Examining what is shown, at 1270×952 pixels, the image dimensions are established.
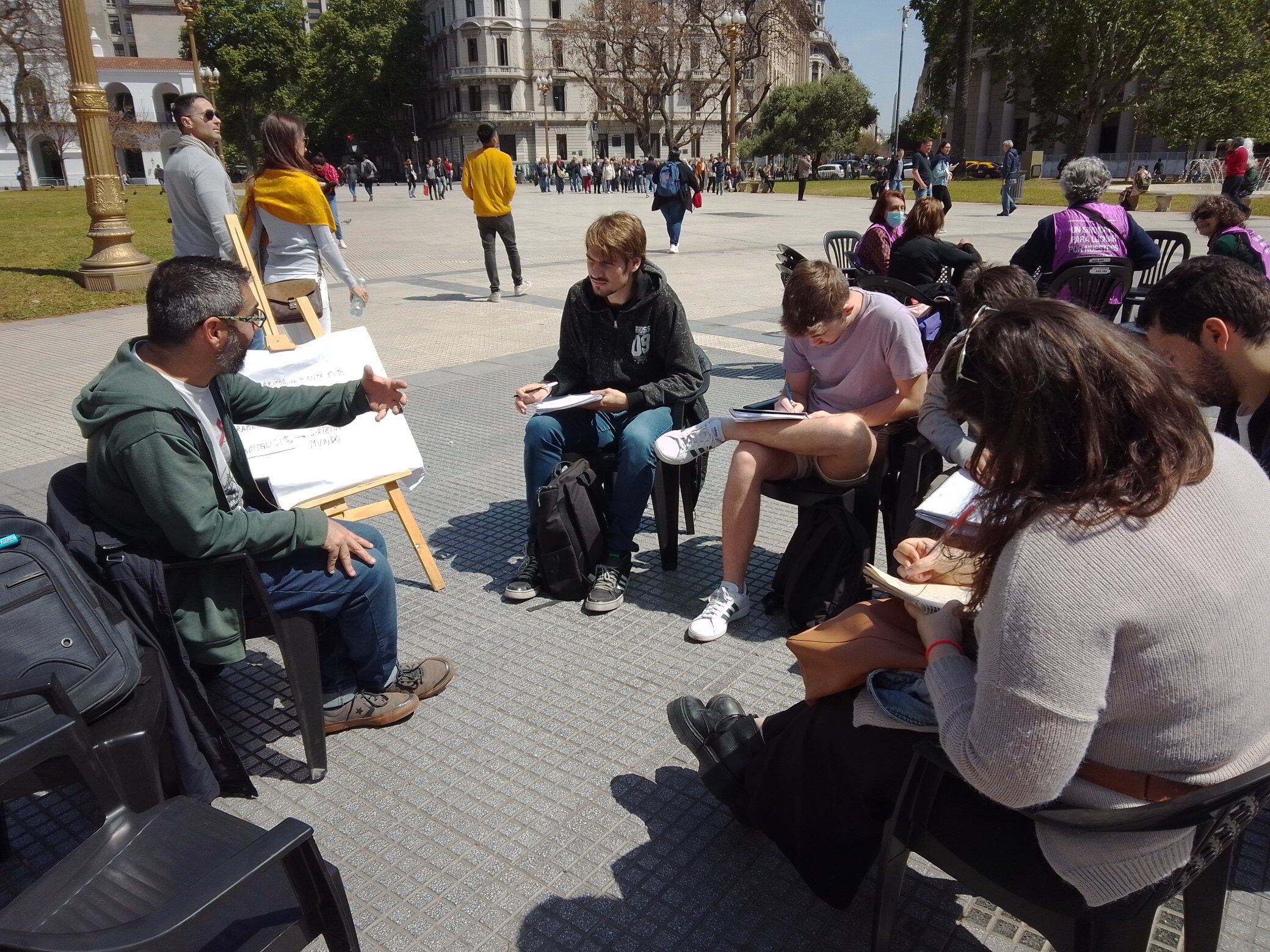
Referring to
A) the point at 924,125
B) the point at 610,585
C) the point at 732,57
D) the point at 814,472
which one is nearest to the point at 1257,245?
the point at 814,472

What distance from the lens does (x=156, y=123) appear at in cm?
7275

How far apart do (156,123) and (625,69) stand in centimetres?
4362

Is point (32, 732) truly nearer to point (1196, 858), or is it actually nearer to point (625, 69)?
point (1196, 858)

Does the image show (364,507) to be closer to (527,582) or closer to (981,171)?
(527,582)

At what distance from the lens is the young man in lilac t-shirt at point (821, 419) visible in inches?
132

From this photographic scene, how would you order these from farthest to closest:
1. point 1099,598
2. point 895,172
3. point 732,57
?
point 732,57, point 895,172, point 1099,598

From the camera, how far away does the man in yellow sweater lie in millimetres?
10242

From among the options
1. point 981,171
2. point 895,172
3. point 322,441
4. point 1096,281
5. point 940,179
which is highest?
point 981,171

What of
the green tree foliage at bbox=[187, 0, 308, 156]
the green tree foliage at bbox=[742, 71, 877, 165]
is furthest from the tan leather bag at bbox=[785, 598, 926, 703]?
the green tree foliage at bbox=[187, 0, 308, 156]

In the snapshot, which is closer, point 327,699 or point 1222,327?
point 1222,327

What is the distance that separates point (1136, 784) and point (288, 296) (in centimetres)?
491

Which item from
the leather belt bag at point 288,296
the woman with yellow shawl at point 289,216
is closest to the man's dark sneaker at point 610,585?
the leather belt bag at point 288,296

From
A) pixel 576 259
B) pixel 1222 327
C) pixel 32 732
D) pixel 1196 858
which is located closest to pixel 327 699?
pixel 32 732

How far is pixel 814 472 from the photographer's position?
11.4ft
